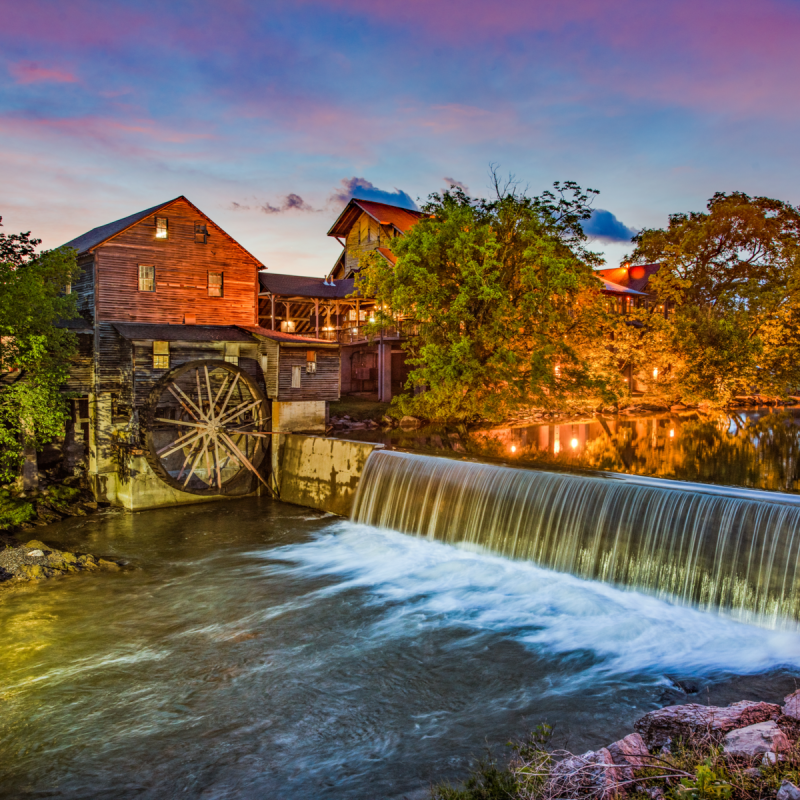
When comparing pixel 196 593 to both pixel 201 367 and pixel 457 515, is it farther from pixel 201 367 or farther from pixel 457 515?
pixel 201 367

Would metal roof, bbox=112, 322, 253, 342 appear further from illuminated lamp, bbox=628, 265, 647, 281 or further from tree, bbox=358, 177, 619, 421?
illuminated lamp, bbox=628, 265, 647, 281

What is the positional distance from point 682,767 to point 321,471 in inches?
588

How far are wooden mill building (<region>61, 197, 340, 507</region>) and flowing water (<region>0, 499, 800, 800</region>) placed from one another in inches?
248

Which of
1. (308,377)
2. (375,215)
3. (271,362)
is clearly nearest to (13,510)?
(271,362)

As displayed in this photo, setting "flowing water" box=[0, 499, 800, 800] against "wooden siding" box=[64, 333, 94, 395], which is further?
"wooden siding" box=[64, 333, 94, 395]

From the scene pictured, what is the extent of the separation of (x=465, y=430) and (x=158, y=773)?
877 inches

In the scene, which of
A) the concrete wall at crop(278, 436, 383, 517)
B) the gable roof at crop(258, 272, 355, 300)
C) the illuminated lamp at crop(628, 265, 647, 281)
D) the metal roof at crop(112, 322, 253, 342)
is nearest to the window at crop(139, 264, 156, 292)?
the metal roof at crop(112, 322, 253, 342)

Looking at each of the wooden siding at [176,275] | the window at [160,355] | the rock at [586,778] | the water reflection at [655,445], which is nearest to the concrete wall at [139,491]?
the window at [160,355]

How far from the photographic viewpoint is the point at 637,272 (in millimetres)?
51031

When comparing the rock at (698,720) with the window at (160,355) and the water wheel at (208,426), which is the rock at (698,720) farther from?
the window at (160,355)

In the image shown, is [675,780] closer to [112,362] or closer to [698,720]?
[698,720]

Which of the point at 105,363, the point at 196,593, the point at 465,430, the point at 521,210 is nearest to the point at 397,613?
the point at 196,593

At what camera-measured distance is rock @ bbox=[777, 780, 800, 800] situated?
4.28 metres

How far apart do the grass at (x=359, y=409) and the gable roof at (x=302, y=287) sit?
5571mm
